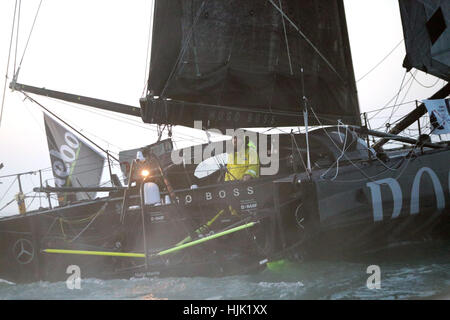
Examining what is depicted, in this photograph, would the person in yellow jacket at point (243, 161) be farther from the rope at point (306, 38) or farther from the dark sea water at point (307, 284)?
the rope at point (306, 38)

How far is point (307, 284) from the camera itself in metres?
6.35

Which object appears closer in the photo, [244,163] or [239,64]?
[244,163]

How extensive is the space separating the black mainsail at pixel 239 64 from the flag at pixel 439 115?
117 inches

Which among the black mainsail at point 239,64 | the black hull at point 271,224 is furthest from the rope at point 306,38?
the black hull at point 271,224

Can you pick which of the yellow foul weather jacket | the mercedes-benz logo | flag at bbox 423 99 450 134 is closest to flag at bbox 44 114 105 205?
the mercedes-benz logo

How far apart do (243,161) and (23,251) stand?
554 cm

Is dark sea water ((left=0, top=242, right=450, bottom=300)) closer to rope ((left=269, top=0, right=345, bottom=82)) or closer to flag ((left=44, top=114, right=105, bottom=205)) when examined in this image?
rope ((left=269, top=0, right=345, bottom=82))

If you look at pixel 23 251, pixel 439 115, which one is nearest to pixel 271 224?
pixel 439 115

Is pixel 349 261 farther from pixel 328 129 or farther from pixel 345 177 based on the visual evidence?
pixel 328 129

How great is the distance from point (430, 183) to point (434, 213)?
62cm

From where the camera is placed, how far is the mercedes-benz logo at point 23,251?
8953mm

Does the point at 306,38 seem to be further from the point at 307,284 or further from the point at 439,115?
the point at 307,284

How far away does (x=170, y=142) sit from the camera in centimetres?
1018
